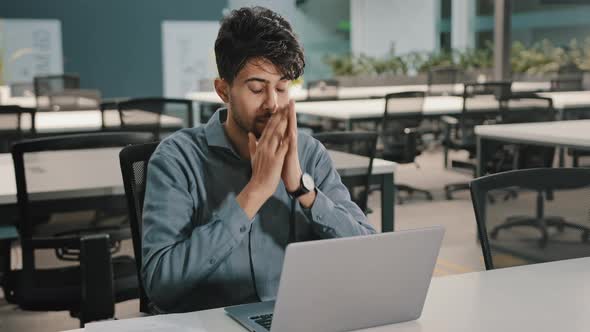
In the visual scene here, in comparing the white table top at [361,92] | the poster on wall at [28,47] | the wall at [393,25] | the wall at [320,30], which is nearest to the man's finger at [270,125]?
the white table top at [361,92]

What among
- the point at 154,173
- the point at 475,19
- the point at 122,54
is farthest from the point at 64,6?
the point at 154,173

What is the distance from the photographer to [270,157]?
154 centimetres

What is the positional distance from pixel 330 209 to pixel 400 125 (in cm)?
432

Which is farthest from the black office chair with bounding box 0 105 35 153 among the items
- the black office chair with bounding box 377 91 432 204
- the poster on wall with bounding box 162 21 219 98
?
the poster on wall with bounding box 162 21 219 98

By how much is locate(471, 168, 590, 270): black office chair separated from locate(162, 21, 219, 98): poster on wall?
888cm

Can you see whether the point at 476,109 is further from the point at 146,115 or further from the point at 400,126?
the point at 146,115

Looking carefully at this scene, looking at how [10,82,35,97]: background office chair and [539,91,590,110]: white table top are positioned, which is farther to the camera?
→ [10,82,35,97]: background office chair

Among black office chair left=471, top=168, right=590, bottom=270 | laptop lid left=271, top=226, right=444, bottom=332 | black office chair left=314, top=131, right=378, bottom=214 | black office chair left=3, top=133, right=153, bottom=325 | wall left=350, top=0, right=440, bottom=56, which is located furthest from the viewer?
wall left=350, top=0, right=440, bottom=56

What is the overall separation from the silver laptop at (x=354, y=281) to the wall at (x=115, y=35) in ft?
30.9

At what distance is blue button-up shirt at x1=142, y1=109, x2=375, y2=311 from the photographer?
1.54 metres

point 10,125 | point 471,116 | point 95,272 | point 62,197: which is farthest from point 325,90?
point 95,272

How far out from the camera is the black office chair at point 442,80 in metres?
8.77

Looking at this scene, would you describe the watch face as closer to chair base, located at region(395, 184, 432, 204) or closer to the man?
the man

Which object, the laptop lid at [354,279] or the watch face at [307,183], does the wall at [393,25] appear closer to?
the watch face at [307,183]
